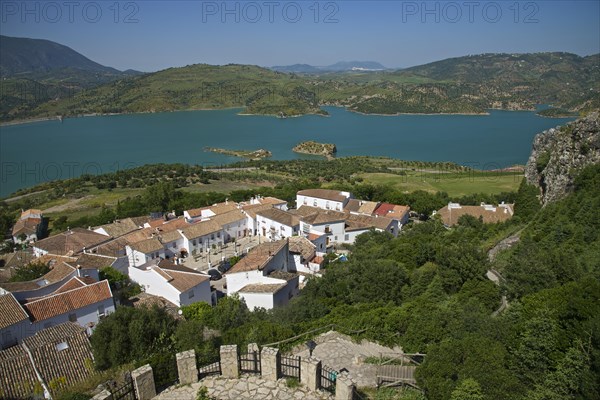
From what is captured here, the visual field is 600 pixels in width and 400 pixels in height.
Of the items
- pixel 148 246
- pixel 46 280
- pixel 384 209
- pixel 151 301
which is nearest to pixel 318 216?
pixel 384 209

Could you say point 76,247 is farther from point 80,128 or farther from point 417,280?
point 80,128

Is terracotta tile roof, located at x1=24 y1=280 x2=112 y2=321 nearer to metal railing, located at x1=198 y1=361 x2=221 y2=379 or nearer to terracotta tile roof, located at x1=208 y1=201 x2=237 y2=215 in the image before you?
metal railing, located at x1=198 y1=361 x2=221 y2=379

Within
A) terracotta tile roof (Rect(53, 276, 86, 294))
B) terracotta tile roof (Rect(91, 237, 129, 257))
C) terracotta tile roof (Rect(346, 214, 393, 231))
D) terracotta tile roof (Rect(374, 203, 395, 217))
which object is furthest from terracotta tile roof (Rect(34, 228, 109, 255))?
terracotta tile roof (Rect(374, 203, 395, 217))

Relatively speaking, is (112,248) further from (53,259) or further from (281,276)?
(281,276)

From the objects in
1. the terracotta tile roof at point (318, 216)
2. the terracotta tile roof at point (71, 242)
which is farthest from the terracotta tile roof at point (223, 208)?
the terracotta tile roof at point (71, 242)

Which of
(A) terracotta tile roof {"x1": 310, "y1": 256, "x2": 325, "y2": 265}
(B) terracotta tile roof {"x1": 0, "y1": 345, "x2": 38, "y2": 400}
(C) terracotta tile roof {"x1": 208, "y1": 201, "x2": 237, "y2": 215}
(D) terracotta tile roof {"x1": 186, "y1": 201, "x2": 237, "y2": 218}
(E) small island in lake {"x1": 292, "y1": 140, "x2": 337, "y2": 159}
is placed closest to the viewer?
(B) terracotta tile roof {"x1": 0, "y1": 345, "x2": 38, "y2": 400}

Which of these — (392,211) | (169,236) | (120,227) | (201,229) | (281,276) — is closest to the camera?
(281,276)
